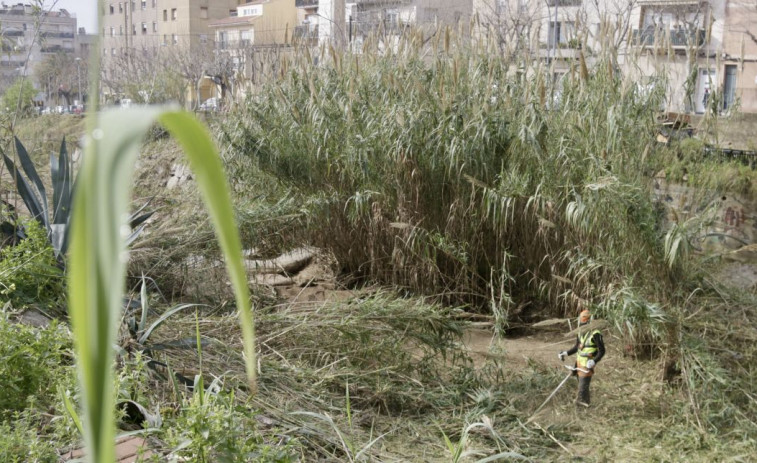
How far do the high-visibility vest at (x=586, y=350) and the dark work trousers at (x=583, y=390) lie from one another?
38 millimetres

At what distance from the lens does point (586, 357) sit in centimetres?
388

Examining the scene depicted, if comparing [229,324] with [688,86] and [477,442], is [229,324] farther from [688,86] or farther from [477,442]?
[688,86]

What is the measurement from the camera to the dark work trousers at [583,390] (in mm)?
3895

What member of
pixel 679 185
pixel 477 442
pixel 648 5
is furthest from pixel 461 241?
pixel 648 5

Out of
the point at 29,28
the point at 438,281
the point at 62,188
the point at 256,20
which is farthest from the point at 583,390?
the point at 256,20

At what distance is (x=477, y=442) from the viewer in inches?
128

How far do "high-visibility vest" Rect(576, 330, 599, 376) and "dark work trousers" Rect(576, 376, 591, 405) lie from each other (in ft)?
0.12

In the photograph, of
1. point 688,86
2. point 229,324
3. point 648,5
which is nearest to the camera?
point 229,324

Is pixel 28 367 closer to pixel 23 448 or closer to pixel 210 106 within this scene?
pixel 23 448

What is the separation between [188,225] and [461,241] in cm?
185

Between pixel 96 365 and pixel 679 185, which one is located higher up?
pixel 96 365

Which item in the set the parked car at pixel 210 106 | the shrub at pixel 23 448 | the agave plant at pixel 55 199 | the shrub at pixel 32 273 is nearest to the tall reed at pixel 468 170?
the agave plant at pixel 55 199

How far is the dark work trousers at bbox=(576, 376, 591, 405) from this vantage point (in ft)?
12.8

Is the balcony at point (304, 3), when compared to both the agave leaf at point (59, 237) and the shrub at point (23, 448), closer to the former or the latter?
the agave leaf at point (59, 237)
